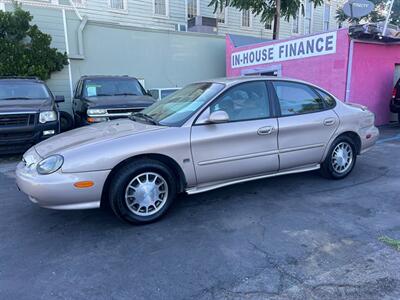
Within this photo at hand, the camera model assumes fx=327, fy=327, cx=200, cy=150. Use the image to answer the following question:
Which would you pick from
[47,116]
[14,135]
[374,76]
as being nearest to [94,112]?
[47,116]

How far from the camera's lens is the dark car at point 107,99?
7.51 metres

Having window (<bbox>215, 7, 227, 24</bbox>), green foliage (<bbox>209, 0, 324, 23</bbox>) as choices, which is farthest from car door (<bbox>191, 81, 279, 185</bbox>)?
window (<bbox>215, 7, 227, 24</bbox>)

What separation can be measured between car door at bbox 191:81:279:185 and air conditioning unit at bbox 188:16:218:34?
12.5m

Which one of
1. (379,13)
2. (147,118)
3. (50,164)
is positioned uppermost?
(379,13)

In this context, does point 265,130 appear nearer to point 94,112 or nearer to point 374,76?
point 94,112

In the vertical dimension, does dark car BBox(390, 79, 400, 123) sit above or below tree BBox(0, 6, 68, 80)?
below

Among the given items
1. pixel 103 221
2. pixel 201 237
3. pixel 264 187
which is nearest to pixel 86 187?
pixel 103 221

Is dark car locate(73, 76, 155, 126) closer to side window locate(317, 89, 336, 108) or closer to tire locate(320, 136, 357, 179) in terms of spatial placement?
side window locate(317, 89, 336, 108)

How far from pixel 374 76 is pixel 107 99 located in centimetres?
764

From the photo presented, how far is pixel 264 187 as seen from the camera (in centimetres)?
480

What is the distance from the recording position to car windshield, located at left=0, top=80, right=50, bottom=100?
7414mm

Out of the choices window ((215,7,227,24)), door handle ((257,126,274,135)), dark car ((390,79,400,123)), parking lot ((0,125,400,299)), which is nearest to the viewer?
parking lot ((0,125,400,299))

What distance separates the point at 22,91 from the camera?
300 inches

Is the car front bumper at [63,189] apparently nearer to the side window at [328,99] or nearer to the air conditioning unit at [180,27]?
the side window at [328,99]
